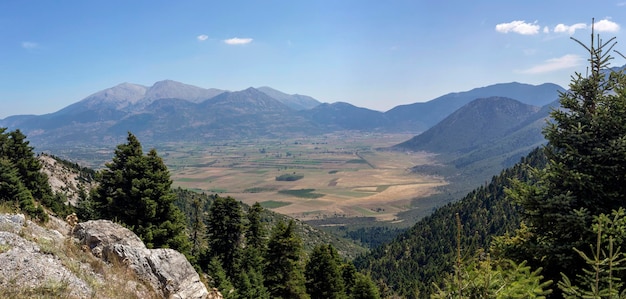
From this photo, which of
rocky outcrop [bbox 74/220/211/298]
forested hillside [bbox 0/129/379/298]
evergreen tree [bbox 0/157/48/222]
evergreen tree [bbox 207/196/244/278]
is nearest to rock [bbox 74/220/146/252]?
rocky outcrop [bbox 74/220/211/298]

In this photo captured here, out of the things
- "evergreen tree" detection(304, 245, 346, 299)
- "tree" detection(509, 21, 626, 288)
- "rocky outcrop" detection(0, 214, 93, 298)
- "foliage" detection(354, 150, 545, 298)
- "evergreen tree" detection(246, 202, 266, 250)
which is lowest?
"foliage" detection(354, 150, 545, 298)

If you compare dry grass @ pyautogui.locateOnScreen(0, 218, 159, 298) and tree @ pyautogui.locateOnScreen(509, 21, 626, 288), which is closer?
dry grass @ pyautogui.locateOnScreen(0, 218, 159, 298)

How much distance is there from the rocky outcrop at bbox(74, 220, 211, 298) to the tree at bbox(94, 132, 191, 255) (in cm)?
996

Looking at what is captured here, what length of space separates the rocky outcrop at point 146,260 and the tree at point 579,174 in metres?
13.5

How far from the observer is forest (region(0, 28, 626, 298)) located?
882cm

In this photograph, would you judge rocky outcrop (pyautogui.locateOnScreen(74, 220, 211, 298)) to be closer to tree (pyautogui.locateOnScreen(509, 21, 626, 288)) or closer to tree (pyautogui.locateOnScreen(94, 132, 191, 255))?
tree (pyautogui.locateOnScreen(94, 132, 191, 255))

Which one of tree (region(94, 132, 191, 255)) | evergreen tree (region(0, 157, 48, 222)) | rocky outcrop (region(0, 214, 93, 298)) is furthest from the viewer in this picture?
evergreen tree (region(0, 157, 48, 222))

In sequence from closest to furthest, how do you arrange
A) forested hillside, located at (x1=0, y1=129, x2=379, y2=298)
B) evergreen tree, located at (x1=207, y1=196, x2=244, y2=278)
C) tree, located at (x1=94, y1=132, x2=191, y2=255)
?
1. tree, located at (x1=94, y1=132, x2=191, y2=255)
2. forested hillside, located at (x1=0, y1=129, x2=379, y2=298)
3. evergreen tree, located at (x1=207, y1=196, x2=244, y2=278)

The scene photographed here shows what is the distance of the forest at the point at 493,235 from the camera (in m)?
8.82

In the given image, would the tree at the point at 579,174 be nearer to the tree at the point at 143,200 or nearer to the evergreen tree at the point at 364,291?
the tree at the point at 143,200

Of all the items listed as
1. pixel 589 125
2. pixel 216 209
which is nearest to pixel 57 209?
pixel 216 209

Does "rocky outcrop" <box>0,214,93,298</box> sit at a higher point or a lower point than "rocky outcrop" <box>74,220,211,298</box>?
higher

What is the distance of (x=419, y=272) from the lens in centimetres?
9325

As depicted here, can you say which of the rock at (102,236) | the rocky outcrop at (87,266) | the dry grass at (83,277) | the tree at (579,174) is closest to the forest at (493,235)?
the tree at (579,174)
